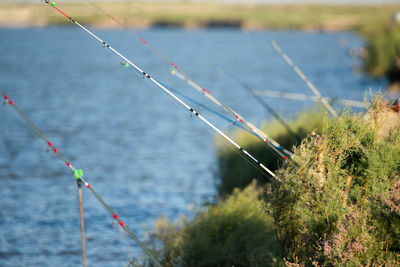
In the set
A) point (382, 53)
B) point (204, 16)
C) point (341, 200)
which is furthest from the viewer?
point (204, 16)

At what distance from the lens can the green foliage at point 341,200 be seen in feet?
20.8

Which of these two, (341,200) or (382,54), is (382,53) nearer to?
(382,54)

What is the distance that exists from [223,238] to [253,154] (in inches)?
182

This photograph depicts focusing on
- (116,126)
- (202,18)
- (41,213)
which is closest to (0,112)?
(116,126)

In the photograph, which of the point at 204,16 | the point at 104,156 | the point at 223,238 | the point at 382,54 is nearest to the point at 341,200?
the point at 223,238

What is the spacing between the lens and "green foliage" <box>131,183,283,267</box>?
8734mm

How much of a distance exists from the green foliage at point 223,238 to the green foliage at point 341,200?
1.31 m

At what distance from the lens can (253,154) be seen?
46.8 ft

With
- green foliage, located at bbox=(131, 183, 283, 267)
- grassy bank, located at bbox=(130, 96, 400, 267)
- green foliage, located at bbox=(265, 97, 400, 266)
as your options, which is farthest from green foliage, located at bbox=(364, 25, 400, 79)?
green foliage, located at bbox=(265, 97, 400, 266)

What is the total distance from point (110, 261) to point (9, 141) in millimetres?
14929

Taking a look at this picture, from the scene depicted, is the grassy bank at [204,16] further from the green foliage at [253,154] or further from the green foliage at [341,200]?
the green foliage at [341,200]

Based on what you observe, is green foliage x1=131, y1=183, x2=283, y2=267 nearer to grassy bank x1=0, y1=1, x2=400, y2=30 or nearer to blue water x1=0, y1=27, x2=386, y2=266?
blue water x1=0, y1=27, x2=386, y2=266

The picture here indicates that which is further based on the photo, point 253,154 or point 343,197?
point 253,154

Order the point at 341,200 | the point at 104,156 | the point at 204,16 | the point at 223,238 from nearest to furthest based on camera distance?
the point at 341,200
the point at 223,238
the point at 104,156
the point at 204,16
